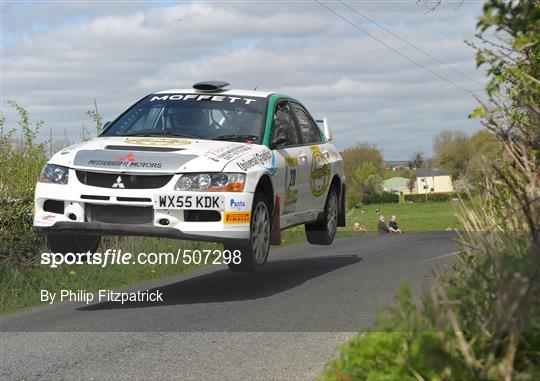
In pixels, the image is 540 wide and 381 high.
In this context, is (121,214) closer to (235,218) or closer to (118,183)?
(118,183)

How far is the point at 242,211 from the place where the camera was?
8.83m

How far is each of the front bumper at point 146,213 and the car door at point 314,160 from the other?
2454 millimetres

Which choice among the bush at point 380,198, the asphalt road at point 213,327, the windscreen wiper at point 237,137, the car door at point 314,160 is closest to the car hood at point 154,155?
A: the windscreen wiper at point 237,137

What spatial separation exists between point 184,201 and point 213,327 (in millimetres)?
1350

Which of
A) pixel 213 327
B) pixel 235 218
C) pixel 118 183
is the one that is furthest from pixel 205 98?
pixel 213 327

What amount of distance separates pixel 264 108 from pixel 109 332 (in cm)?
363

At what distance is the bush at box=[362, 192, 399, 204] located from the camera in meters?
148

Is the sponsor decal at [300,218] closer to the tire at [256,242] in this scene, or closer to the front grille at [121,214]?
the tire at [256,242]

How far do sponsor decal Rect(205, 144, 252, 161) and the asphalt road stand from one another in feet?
4.82

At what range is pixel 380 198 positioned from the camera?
151 meters

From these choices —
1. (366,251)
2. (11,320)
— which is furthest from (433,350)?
(366,251)

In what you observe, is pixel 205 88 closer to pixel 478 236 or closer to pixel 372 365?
pixel 478 236

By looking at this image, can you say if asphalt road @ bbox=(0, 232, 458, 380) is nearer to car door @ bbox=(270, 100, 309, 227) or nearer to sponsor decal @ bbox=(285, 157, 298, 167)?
car door @ bbox=(270, 100, 309, 227)

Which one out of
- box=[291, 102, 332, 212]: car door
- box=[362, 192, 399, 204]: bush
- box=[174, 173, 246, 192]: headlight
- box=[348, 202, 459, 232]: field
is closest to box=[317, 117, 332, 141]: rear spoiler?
box=[291, 102, 332, 212]: car door
